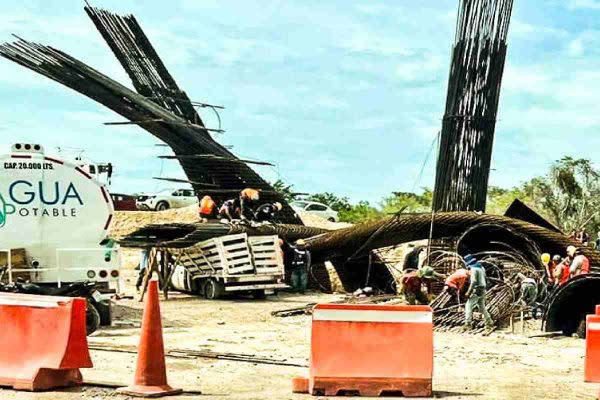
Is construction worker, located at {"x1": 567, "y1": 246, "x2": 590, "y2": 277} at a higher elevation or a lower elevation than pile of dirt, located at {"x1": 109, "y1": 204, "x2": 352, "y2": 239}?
lower

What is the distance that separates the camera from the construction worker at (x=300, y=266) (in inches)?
1129

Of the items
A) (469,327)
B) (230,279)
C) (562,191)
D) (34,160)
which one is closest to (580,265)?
(469,327)

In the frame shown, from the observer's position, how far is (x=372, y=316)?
1116 centimetres

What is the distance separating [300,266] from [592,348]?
17.5 metres

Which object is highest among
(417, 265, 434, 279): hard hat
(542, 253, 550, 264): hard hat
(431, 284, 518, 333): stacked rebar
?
(542, 253, 550, 264): hard hat

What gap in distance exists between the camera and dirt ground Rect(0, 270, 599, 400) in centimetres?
1145

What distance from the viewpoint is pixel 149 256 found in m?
27.5

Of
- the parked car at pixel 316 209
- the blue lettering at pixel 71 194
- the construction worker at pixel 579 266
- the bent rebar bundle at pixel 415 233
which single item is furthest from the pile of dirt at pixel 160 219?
the blue lettering at pixel 71 194

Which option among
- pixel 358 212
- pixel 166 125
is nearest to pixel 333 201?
pixel 358 212

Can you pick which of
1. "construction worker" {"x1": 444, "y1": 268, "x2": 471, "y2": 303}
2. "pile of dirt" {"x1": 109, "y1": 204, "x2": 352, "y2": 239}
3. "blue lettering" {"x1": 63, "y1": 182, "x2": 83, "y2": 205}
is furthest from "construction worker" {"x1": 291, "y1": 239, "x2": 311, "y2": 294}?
"pile of dirt" {"x1": 109, "y1": 204, "x2": 352, "y2": 239}

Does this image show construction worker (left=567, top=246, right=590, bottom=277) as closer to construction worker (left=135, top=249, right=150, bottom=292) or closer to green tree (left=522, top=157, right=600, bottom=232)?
construction worker (left=135, top=249, right=150, bottom=292)

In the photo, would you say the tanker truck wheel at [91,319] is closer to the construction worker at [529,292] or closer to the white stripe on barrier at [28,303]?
the white stripe on barrier at [28,303]

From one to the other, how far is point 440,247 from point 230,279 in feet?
17.1

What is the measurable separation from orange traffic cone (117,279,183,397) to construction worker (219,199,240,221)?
17403 mm
